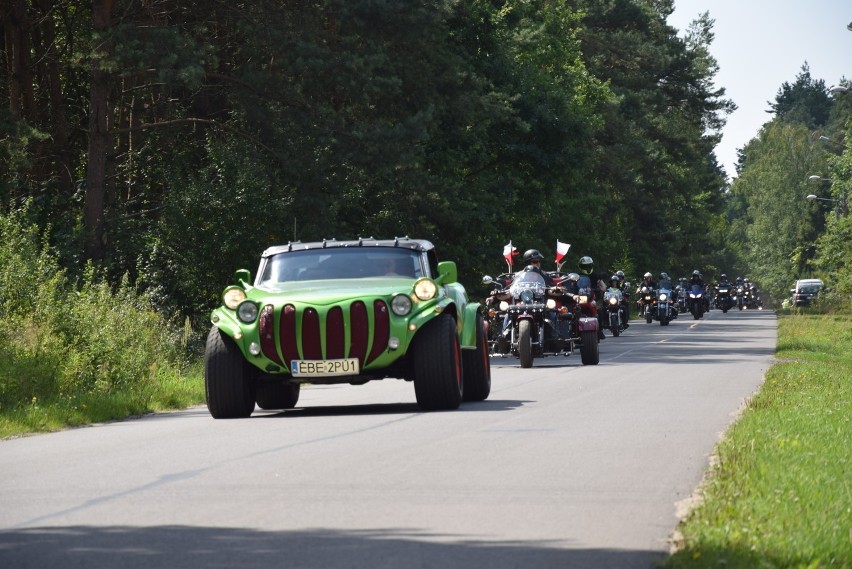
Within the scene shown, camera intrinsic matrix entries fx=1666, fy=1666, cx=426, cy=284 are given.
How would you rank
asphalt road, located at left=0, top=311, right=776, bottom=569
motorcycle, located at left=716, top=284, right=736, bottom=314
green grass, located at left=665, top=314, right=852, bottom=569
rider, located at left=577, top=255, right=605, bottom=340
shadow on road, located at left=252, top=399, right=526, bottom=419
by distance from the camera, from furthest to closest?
motorcycle, located at left=716, top=284, right=736, bottom=314, rider, located at left=577, top=255, right=605, bottom=340, shadow on road, located at left=252, top=399, right=526, bottom=419, asphalt road, located at left=0, top=311, right=776, bottom=569, green grass, located at left=665, top=314, right=852, bottom=569

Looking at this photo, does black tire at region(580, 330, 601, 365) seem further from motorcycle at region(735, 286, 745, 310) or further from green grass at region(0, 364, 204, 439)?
motorcycle at region(735, 286, 745, 310)

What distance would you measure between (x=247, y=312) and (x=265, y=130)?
72.4 ft

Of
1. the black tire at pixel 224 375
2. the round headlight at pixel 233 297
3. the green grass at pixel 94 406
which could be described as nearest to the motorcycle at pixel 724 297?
the green grass at pixel 94 406

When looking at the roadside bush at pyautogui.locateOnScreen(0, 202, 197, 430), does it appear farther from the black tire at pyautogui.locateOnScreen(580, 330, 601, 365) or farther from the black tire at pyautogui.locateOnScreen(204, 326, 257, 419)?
the black tire at pyautogui.locateOnScreen(580, 330, 601, 365)

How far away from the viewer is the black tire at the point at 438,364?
16812 millimetres

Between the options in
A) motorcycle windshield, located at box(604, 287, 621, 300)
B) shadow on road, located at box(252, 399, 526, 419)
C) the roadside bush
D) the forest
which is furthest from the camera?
motorcycle windshield, located at box(604, 287, 621, 300)

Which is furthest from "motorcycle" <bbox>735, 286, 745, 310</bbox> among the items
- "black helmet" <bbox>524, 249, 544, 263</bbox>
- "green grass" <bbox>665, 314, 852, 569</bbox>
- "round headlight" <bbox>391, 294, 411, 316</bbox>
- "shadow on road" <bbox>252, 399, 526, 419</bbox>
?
"round headlight" <bbox>391, 294, 411, 316</bbox>

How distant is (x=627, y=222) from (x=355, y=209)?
162 feet

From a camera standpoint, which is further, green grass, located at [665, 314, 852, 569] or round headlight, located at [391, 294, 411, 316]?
round headlight, located at [391, 294, 411, 316]

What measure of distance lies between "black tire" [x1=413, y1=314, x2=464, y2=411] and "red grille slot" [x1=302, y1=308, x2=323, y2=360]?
0.99 metres

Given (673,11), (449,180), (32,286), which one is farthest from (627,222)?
(32,286)

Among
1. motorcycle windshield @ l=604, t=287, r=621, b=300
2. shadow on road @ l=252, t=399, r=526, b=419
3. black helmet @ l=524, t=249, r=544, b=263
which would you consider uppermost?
black helmet @ l=524, t=249, r=544, b=263

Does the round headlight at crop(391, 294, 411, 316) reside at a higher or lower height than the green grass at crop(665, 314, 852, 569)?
higher

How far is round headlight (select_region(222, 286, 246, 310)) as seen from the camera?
17.3m
